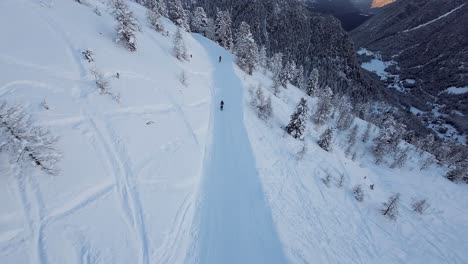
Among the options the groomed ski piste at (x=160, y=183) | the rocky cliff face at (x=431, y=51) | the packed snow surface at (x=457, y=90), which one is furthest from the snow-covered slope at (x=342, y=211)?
the packed snow surface at (x=457, y=90)

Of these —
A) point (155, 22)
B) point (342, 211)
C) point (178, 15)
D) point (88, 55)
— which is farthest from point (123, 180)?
point (178, 15)

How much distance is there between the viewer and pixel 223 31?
163ft

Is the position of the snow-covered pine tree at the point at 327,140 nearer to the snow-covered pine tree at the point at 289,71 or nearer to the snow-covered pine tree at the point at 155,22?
the snow-covered pine tree at the point at 289,71

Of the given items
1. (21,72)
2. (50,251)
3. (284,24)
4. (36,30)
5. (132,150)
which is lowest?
(50,251)

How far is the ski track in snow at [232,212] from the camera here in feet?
28.8

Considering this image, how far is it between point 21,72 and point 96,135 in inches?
222

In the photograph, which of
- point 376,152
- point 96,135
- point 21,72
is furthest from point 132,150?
point 376,152

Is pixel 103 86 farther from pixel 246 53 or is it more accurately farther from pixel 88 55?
pixel 246 53

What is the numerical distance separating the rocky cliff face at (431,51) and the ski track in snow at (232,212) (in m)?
110

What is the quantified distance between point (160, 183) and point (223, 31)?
47029 millimetres

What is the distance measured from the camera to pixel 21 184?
743 cm

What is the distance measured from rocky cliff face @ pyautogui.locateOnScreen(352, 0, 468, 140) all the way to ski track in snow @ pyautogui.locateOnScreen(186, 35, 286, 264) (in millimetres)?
109568

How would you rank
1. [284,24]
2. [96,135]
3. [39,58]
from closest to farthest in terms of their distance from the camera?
1. [96,135]
2. [39,58]
3. [284,24]

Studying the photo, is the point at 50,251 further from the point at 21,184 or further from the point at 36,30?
the point at 36,30
